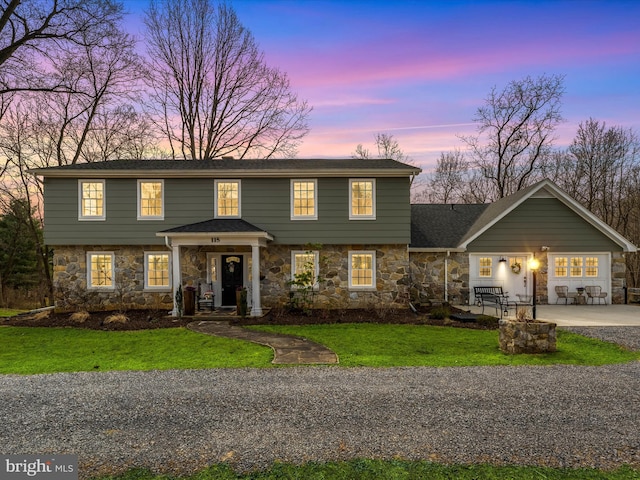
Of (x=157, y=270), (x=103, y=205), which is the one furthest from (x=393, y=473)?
(x=103, y=205)

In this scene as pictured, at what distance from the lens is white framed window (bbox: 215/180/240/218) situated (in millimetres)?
13867

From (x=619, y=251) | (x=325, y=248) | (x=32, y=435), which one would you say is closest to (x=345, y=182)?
(x=325, y=248)

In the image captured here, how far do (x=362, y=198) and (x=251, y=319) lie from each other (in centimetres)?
617

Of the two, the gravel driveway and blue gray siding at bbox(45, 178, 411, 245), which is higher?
blue gray siding at bbox(45, 178, 411, 245)

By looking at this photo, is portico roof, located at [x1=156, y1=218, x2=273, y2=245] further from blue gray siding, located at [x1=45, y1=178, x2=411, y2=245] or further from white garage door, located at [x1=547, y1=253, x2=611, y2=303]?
white garage door, located at [x1=547, y1=253, x2=611, y2=303]

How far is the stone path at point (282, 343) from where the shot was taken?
24.2ft

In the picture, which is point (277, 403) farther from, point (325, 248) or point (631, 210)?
point (631, 210)

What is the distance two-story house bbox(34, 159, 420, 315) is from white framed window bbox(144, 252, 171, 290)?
0.04 m

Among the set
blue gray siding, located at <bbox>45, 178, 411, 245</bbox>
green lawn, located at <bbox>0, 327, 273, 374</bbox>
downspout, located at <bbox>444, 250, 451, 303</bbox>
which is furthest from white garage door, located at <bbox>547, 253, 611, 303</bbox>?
green lawn, located at <bbox>0, 327, 273, 374</bbox>

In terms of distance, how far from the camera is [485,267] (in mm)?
15602

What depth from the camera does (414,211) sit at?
18.6m

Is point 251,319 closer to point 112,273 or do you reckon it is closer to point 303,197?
point 303,197

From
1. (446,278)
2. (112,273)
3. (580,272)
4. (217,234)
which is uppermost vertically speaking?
(217,234)

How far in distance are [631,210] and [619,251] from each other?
12752mm
